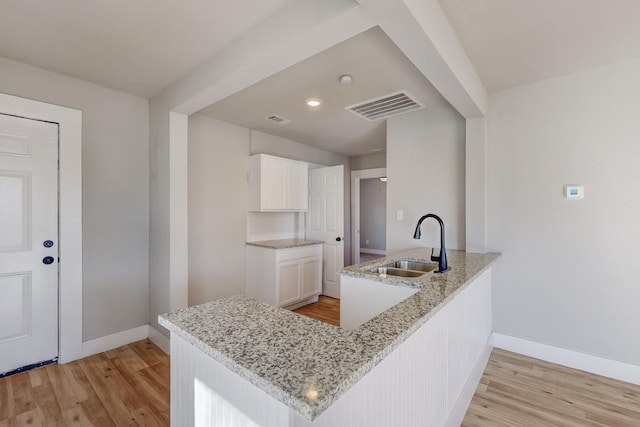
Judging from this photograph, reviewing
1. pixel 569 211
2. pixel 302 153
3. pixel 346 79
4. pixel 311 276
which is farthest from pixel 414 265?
pixel 302 153

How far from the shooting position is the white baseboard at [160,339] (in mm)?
2658

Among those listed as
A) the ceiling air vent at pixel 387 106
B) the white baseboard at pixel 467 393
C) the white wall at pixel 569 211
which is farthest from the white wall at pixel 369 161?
the white baseboard at pixel 467 393

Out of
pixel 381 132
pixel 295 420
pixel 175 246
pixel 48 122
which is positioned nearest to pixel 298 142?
pixel 381 132

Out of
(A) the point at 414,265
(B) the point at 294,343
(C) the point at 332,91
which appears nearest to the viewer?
(B) the point at 294,343

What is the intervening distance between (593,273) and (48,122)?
4653mm

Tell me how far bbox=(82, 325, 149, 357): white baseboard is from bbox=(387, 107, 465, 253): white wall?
2.82 metres

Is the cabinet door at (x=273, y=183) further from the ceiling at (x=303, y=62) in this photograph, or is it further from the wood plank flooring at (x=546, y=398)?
the wood plank flooring at (x=546, y=398)

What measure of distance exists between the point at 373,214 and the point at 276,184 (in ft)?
18.4

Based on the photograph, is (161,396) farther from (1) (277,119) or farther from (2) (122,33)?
(1) (277,119)

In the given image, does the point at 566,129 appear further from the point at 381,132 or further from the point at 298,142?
A: the point at 298,142

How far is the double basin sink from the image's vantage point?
2.20m

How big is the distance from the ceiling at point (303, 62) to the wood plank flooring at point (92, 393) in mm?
2475

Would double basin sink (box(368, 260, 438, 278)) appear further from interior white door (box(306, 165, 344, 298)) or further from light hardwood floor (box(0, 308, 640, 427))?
interior white door (box(306, 165, 344, 298))

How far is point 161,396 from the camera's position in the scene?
6.73 ft
